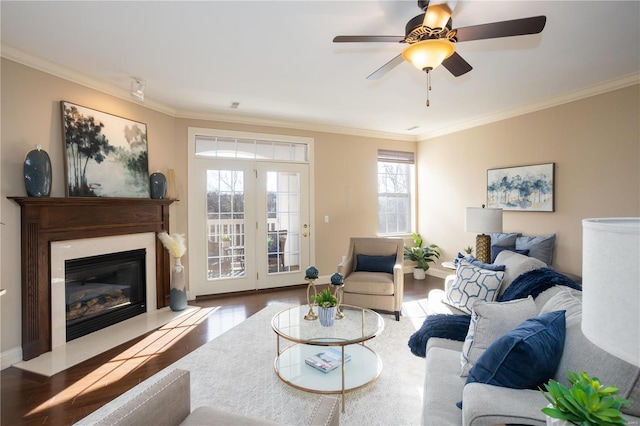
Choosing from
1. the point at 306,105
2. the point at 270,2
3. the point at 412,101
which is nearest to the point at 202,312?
the point at 306,105

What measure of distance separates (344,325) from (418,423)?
80 centimetres

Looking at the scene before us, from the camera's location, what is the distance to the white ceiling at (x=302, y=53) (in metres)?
2.24

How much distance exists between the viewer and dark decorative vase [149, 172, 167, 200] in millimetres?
4016

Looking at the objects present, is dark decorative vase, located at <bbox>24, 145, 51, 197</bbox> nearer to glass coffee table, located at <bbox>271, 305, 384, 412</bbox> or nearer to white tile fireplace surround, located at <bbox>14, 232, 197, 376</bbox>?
white tile fireplace surround, located at <bbox>14, 232, 197, 376</bbox>

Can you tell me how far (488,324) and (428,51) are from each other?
1.61m

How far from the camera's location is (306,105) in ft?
14.2

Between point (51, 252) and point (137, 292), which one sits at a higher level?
point (51, 252)

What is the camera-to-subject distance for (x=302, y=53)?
9.34 ft

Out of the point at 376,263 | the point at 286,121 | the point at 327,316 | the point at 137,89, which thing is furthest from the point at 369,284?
the point at 137,89

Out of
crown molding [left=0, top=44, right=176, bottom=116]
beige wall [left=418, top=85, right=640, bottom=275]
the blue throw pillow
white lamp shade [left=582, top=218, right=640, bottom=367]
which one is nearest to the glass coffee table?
the blue throw pillow

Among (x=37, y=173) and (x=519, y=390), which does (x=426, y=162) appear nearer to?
(x=519, y=390)

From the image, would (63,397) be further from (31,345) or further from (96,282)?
(96,282)

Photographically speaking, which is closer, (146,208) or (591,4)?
(591,4)

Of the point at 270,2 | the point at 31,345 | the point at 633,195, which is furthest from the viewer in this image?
the point at 633,195
